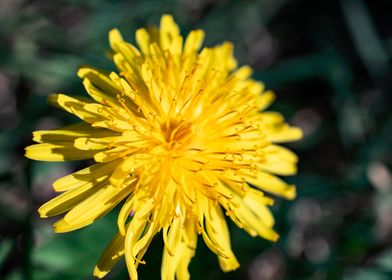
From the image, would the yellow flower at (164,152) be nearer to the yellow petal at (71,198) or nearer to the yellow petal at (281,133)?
the yellow petal at (71,198)

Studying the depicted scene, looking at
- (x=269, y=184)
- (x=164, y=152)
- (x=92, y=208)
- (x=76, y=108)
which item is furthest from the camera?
(x=269, y=184)

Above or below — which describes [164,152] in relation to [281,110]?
above

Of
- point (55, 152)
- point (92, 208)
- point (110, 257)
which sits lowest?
point (110, 257)

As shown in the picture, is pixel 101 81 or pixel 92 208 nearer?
pixel 92 208

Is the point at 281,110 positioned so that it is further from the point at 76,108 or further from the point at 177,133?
the point at 76,108

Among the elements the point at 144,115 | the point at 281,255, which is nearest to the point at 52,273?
the point at 144,115

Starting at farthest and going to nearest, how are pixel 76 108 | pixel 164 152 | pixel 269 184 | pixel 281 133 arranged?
pixel 281 133, pixel 269 184, pixel 164 152, pixel 76 108

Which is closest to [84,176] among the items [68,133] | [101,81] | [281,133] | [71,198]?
[71,198]

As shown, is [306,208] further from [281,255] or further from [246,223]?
[246,223]
